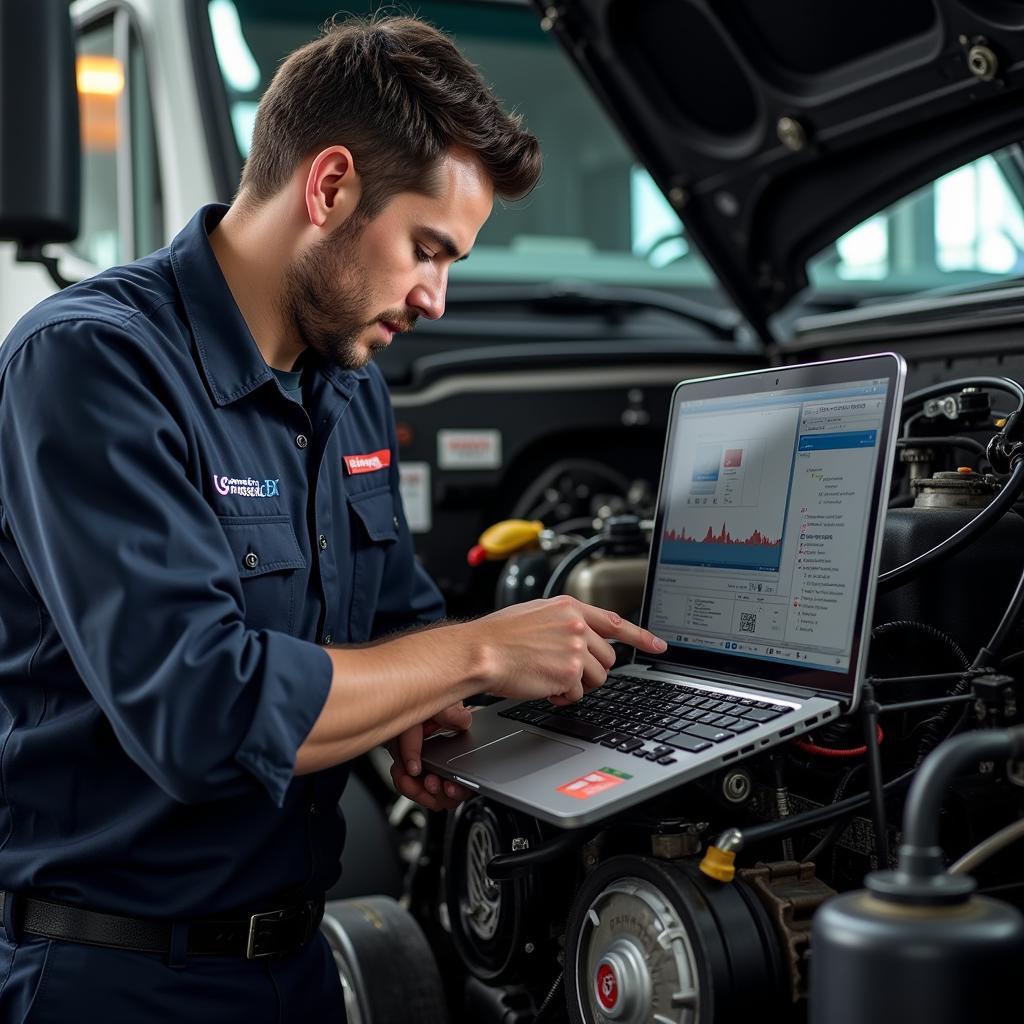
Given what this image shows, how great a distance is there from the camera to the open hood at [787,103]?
1.58 m

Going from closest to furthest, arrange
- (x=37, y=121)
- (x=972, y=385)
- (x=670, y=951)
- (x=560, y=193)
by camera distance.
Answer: (x=670, y=951), (x=972, y=385), (x=37, y=121), (x=560, y=193)

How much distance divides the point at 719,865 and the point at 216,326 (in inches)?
28.0

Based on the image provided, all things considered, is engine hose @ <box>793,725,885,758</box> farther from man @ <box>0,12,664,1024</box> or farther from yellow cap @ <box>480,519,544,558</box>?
yellow cap @ <box>480,519,544,558</box>

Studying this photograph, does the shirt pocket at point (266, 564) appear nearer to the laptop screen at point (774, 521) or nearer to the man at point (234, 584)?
the man at point (234, 584)

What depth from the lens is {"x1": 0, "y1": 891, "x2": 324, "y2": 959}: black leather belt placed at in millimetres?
1162

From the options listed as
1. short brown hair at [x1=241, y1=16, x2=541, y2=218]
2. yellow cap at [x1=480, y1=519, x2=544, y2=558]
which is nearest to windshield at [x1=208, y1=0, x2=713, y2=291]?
yellow cap at [x1=480, y1=519, x2=544, y2=558]

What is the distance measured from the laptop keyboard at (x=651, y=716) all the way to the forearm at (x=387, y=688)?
4.8 inches

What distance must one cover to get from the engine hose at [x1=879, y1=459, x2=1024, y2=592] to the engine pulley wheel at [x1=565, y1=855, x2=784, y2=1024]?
31 cm

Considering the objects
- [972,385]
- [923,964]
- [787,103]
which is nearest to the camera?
[923,964]

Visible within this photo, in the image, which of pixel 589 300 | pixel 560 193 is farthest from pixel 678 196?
pixel 560 193

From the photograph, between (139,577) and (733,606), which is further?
(733,606)

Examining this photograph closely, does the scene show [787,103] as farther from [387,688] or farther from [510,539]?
[387,688]

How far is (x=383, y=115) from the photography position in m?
1.23

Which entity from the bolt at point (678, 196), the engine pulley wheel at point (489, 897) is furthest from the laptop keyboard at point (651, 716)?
the bolt at point (678, 196)
